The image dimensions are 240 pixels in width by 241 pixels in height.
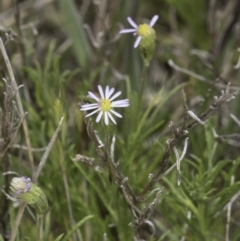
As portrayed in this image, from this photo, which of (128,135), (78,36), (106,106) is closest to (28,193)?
(106,106)

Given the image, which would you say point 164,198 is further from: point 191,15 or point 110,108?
point 191,15

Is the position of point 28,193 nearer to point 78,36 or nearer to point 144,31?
point 144,31

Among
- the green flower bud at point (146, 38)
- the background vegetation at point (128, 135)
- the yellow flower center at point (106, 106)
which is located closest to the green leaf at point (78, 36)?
the background vegetation at point (128, 135)

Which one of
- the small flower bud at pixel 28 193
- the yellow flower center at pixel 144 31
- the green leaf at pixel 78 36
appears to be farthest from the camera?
the green leaf at pixel 78 36

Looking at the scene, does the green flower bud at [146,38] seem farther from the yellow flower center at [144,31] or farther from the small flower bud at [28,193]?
the small flower bud at [28,193]

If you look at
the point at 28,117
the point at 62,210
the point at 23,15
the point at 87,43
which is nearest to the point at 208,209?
the point at 62,210

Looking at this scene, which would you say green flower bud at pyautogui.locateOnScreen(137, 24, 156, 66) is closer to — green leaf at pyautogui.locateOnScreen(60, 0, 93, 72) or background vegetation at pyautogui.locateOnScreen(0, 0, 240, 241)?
background vegetation at pyautogui.locateOnScreen(0, 0, 240, 241)

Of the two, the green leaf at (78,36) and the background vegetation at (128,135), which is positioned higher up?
the green leaf at (78,36)
